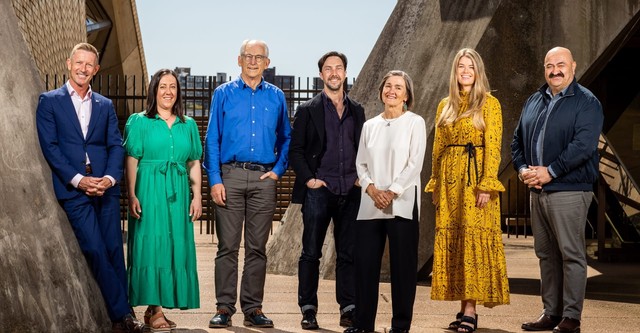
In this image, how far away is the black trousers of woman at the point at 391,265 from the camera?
617cm

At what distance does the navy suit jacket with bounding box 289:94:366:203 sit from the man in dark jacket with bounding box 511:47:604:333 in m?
1.18

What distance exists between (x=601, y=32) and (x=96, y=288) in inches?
193

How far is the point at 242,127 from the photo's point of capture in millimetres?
6805

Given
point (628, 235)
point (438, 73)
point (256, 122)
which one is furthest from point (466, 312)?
point (628, 235)

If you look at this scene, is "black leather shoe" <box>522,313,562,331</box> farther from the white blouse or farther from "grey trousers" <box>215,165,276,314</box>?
"grey trousers" <box>215,165,276,314</box>

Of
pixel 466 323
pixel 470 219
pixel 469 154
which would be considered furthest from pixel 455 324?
pixel 469 154

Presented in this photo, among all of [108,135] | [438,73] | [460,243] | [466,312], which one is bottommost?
[466,312]

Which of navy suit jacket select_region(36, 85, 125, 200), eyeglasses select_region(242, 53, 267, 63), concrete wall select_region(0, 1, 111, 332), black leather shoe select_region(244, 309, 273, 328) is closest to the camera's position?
concrete wall select_region(0, 1, 111, 332)

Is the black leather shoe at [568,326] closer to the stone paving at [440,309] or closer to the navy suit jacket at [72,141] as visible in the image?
the stone paving at [440,309]

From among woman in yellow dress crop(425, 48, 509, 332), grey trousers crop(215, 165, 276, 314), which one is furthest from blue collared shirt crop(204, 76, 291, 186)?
woman in yellow dress crop(425, 48, 509, 332)

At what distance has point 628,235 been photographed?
1316cm

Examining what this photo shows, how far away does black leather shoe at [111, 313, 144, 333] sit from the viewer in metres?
6.16

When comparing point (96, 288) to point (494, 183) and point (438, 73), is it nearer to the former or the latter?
point (494, 183)

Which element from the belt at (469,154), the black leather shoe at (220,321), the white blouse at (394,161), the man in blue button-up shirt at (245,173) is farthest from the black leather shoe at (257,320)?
the belt at (469,154)
